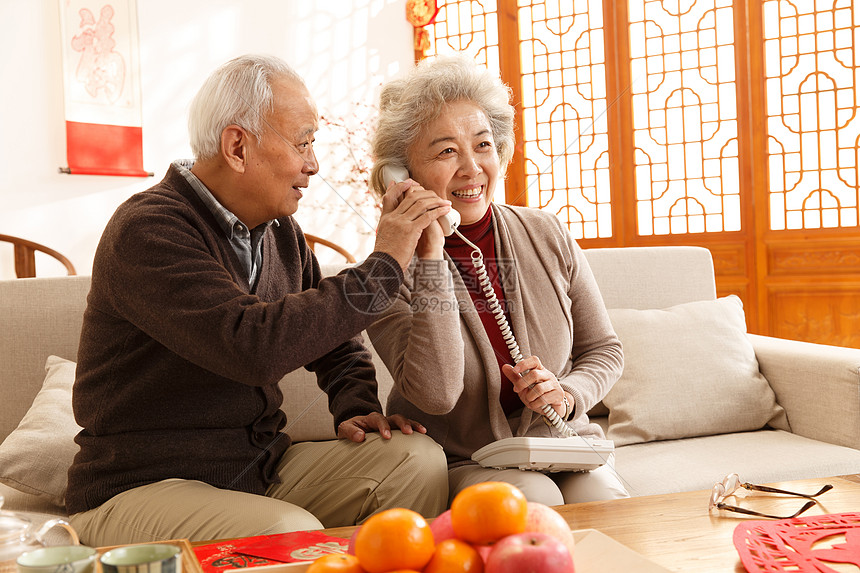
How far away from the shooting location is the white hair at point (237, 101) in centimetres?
154

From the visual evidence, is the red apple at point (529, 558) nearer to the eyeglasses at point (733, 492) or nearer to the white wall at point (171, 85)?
the eyeglasses at point (733, 492)

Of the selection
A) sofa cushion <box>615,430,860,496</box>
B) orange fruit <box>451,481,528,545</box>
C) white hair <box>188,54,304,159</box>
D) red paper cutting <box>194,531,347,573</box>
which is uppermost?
white hair <box>188,54,304,159</box>

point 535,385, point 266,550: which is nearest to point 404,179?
point 535,385

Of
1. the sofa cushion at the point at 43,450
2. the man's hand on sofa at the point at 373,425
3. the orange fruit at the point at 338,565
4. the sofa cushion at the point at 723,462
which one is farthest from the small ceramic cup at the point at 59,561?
the sofa cushion at the point at 723,462

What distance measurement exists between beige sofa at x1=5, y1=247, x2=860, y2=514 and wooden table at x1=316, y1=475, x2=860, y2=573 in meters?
0.48

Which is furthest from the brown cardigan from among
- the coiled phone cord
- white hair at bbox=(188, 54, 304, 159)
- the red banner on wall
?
the red banner on wall

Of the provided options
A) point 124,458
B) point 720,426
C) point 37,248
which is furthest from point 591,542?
point 37,248

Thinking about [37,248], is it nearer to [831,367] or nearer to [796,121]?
[831,367]

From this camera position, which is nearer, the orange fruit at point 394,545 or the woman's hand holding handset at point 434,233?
the orange fruit at point 394,545

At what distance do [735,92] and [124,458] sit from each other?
446 cm

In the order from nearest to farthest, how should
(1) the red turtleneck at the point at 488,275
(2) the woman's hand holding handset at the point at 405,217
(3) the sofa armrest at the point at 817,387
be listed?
1. (2) the woman's hand holding handset at the point at 405,217
2. (1) the red turtleneck at the point at 488,275
3. (3) the sofa armrest at the point at 817,387

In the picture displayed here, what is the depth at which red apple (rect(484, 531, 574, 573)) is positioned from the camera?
28.3 inches

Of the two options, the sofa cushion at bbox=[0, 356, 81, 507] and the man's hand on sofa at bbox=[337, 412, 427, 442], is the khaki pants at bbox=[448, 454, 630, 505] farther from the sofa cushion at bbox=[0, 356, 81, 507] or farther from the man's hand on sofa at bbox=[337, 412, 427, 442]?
the sofa cushion at bbox=[0, 356, 81, 507]

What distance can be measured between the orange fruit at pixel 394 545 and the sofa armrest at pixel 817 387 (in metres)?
1.65
